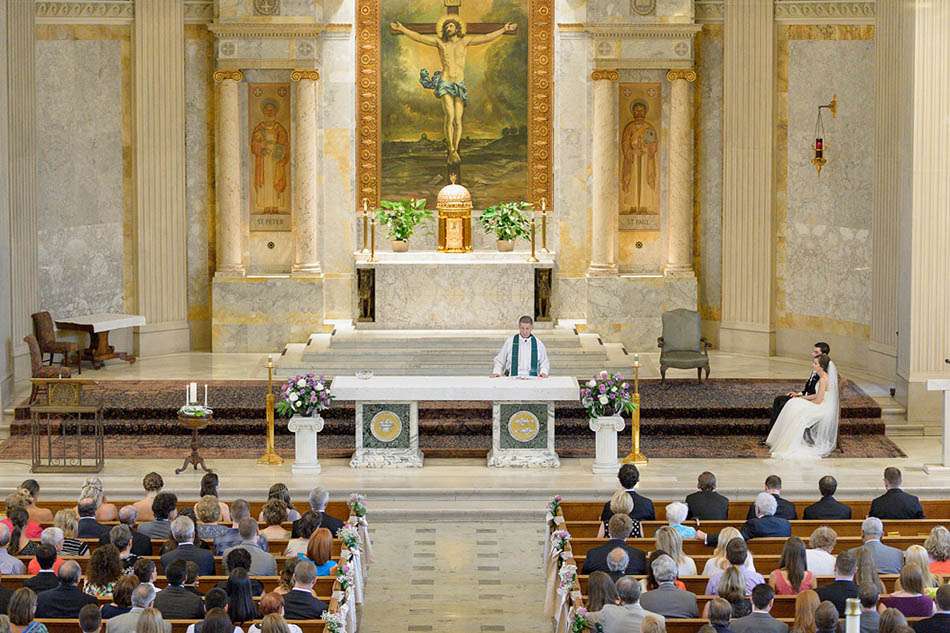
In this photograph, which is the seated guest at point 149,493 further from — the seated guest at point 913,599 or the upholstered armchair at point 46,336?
the upholstered armchair at point 46,336

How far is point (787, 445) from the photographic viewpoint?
1845 centimetres

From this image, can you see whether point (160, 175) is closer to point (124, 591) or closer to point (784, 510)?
point (784, 510)

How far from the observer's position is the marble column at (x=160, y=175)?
76.9ft

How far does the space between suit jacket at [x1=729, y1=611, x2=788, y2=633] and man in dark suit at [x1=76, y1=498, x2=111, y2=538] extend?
521 centimetres

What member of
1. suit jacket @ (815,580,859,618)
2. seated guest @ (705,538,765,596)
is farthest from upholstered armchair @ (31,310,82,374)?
suit jacket @ (815,580,859,618)

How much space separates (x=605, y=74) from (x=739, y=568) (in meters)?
13.1

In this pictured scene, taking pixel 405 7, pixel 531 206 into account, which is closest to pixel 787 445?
pixel 531 206

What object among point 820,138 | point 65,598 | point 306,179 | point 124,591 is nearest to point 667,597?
point 124,591

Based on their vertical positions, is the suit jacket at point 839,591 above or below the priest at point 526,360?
below

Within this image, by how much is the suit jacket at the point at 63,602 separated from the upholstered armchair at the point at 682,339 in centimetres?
1110

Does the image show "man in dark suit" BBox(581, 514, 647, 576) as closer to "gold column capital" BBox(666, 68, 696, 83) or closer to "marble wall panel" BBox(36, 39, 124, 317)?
"gold column capital" BBox(666, 68, 696, 83)

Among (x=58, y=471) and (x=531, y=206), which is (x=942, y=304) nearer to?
(x=531, y=206)

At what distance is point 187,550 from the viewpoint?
12.2 m

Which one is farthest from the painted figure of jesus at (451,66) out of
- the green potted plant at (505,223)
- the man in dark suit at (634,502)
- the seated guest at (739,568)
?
the seated guest at (739,568)
